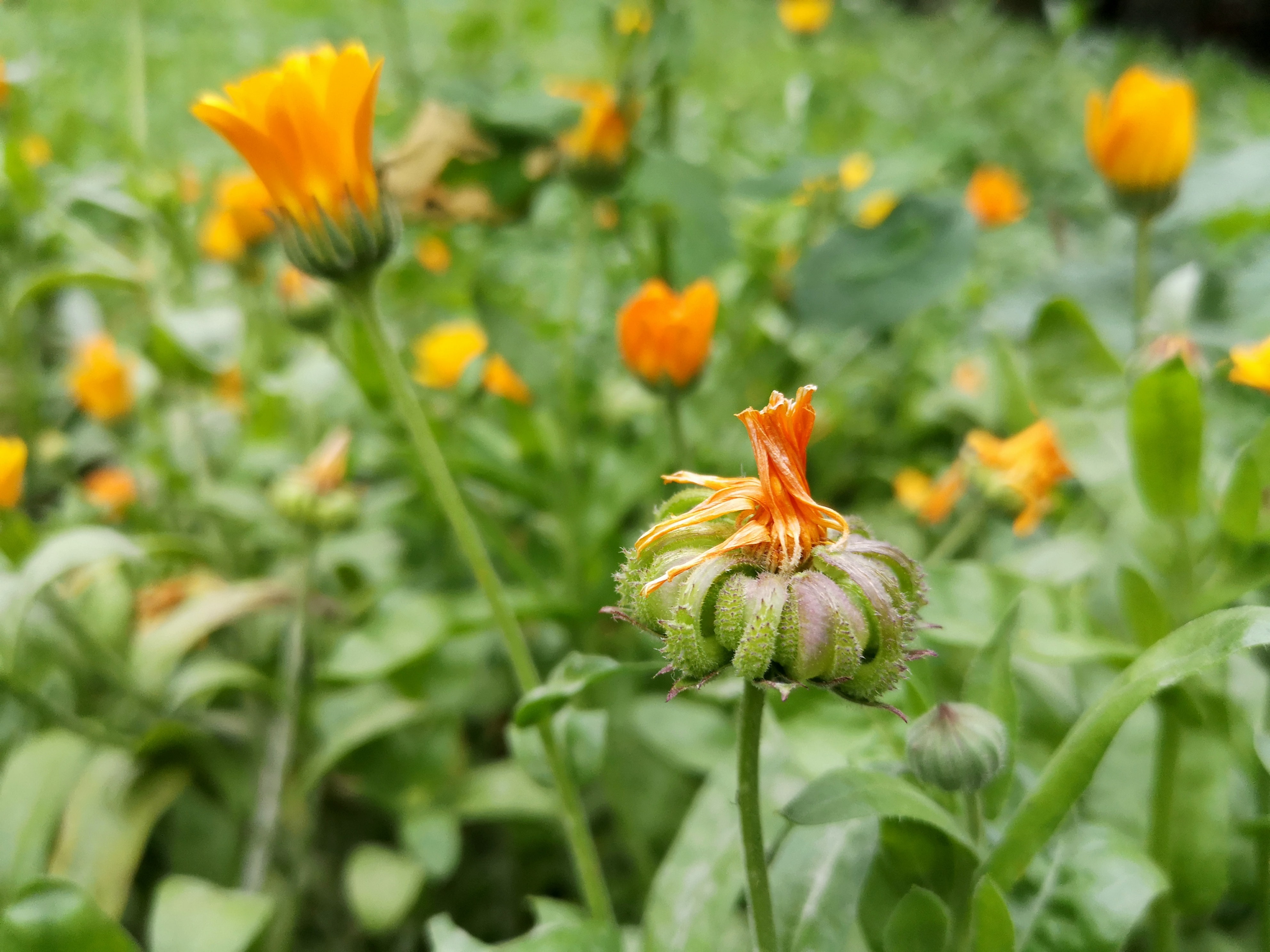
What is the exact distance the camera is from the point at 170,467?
4.19 feet

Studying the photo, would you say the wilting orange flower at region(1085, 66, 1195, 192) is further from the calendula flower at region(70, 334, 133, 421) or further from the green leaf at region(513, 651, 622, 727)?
the calendula flower at region(70, 334, 133, 421)

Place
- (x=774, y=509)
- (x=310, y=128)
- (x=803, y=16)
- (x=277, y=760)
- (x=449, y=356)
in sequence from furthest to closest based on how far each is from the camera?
1. (x=803, y=16)
2. (x=449, y=356)
3. (x=277, y=760)
4. (x=310, y=128)
5. (x=774, y=509)

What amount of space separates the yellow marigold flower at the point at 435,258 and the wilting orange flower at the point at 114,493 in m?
0.67

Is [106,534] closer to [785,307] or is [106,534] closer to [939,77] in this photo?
[785,307]

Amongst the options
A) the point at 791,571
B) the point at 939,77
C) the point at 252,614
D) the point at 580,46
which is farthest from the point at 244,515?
the point at 580,46

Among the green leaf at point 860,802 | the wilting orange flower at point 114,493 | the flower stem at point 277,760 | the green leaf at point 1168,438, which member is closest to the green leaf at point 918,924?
the green leaf at point 860,802

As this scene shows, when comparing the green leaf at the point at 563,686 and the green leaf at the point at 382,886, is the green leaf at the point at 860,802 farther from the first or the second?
the green leaf at the point at 382,886

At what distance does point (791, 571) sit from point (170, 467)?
107cm

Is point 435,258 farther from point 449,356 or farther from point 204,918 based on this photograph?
point 204,918

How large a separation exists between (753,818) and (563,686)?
16 centimetres

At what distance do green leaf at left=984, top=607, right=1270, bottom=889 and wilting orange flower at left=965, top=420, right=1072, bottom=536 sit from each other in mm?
439

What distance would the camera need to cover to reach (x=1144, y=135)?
1.04m

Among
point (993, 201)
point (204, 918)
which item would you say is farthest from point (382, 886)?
point (993, 201)

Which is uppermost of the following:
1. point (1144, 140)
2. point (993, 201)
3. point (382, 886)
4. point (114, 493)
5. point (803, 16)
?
point (803, 16)
